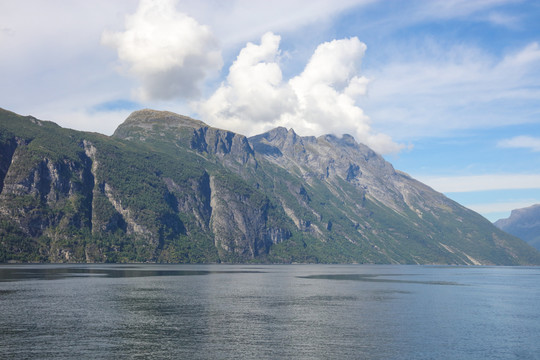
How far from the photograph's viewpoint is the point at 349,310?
11362 centimetres

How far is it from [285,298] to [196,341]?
6593 centimetres

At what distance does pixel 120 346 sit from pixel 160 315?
30.2m

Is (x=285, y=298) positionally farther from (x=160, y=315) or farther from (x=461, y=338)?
(x=461, y=338)

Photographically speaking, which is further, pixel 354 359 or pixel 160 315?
pixel 160 315

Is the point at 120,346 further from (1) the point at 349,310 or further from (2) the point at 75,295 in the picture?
(2) the point at 75,295

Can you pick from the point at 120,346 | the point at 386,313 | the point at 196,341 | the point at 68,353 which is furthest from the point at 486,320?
the point at 68,353

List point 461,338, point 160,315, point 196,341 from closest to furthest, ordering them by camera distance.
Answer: point 196,341, point 461,338, point 160,315

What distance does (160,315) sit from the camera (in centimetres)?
10062

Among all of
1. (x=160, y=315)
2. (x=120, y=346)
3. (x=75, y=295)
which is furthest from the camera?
(x=75, y=295)

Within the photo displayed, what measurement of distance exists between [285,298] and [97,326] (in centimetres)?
6437

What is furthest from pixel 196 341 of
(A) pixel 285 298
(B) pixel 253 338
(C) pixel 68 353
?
(A) pixel 285 298

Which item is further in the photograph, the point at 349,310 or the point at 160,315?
the point at 349,310

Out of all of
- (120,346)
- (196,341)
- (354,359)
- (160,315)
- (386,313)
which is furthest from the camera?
(386,313)

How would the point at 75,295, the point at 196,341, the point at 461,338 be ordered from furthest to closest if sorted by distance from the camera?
the point at 75,295 → the point at 461,338 → the point at 196,341
